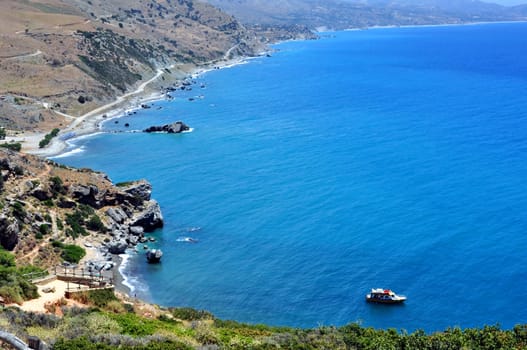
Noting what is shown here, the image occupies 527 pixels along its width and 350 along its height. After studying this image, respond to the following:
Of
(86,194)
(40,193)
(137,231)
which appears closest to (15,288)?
(40,193)

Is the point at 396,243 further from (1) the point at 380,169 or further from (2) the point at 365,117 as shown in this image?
(2) the point at 365,117

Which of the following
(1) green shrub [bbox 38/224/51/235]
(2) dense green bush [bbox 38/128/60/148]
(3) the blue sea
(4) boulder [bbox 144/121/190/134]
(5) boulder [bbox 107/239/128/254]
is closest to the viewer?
(3) the blue sea

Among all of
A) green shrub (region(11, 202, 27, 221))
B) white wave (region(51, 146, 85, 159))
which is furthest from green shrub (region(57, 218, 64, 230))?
white wave (region(51, 146, 85, 159))

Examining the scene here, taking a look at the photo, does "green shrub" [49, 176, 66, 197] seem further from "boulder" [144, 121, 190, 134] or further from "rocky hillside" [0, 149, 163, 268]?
"boulder" [144, 121, 190, 134]

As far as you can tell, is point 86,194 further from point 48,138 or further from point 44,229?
point 48,138

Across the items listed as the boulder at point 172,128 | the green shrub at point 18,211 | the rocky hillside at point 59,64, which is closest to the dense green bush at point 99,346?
the green shrub at point 18,211

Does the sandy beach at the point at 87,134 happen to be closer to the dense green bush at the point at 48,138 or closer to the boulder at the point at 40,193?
the dense green bush at the point at 48,138
